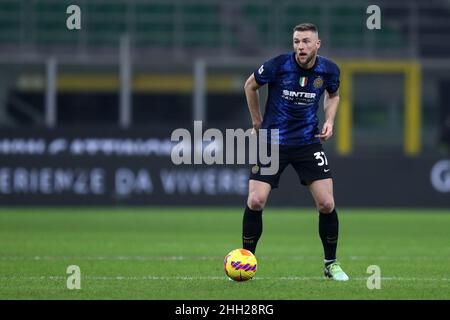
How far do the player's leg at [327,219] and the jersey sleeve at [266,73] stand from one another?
0.99 m

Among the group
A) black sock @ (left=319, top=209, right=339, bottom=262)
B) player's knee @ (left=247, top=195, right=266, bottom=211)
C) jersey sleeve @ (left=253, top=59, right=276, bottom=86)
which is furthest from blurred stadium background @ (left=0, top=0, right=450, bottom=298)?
jersey sleeve @ (left=253, top=59, right=276, bottom=86)

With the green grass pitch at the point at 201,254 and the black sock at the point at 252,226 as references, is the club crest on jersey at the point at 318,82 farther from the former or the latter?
the green grass pitch at the point at 201,254

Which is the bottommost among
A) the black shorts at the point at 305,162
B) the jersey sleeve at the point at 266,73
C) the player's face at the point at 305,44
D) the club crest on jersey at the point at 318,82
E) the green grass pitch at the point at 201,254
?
the green grass pitch at the point at 201,254

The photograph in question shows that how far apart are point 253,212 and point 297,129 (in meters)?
0.83

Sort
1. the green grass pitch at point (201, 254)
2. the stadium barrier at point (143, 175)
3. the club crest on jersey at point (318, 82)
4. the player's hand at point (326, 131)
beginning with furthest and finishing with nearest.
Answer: the stadium barrier at point (143, 175) < the club crest on jersey at point (318, 82) < the player's hand at point (326, 131) < the green grass pitch at point (201, 254)

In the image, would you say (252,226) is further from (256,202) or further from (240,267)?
(240,267)

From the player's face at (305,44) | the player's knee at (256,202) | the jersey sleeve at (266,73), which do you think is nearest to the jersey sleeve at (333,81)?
the player's face at (305,44)

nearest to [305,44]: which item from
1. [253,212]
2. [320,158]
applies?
[320,158]

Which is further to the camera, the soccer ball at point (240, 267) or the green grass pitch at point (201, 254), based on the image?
the soccer ball at point (240, 267)

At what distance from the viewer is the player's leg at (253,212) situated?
9.05 meters

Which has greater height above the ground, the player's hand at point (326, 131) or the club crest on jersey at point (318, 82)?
the club crest on jersey at point (318, 82)

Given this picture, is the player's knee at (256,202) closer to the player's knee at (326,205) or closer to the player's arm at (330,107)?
the player's knee at (326,205)

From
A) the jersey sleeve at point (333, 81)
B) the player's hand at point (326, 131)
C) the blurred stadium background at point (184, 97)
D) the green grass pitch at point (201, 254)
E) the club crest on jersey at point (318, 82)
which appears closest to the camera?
the green grass pitch at point (201, 254)

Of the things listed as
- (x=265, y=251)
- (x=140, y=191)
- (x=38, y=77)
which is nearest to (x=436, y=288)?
(x=265, y=251)
